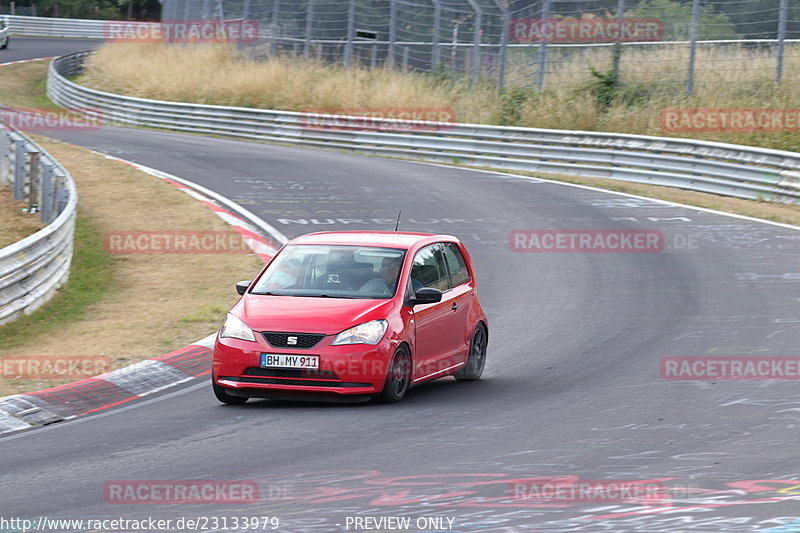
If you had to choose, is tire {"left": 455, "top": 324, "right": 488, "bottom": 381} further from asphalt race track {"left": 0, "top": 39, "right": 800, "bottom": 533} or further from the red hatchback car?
asphalt race track {"left": 0, "top": 39, "right": 800, "bottom": 533}

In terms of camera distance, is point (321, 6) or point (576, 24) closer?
point (576, 24)

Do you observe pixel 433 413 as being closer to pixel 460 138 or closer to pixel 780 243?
pixel 780 243

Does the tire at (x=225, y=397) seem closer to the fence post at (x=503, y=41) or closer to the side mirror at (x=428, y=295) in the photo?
the side mirror at (x=428, y=295)

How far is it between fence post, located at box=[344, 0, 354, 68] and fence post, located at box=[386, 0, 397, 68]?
1684mm

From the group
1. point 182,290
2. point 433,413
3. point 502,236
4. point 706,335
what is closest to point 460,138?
point 502,236

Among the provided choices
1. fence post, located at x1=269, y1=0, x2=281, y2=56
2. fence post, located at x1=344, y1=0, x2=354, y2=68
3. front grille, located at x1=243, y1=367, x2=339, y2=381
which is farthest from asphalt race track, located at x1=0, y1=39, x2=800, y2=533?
fence post, located at x1=269, y1=0, x2=281, y2=56

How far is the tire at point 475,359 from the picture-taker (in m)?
11.5

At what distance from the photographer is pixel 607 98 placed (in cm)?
3338

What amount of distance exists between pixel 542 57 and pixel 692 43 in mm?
4696

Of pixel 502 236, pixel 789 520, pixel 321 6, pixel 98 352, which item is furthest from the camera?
pixel 321 6

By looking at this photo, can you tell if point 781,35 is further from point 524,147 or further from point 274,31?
point 274,31

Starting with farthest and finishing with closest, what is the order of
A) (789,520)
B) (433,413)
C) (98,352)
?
(98,352) → (433,413) → (789,520)

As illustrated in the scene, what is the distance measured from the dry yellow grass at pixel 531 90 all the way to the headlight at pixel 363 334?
65.1ft

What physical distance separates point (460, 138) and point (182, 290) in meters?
16.6
